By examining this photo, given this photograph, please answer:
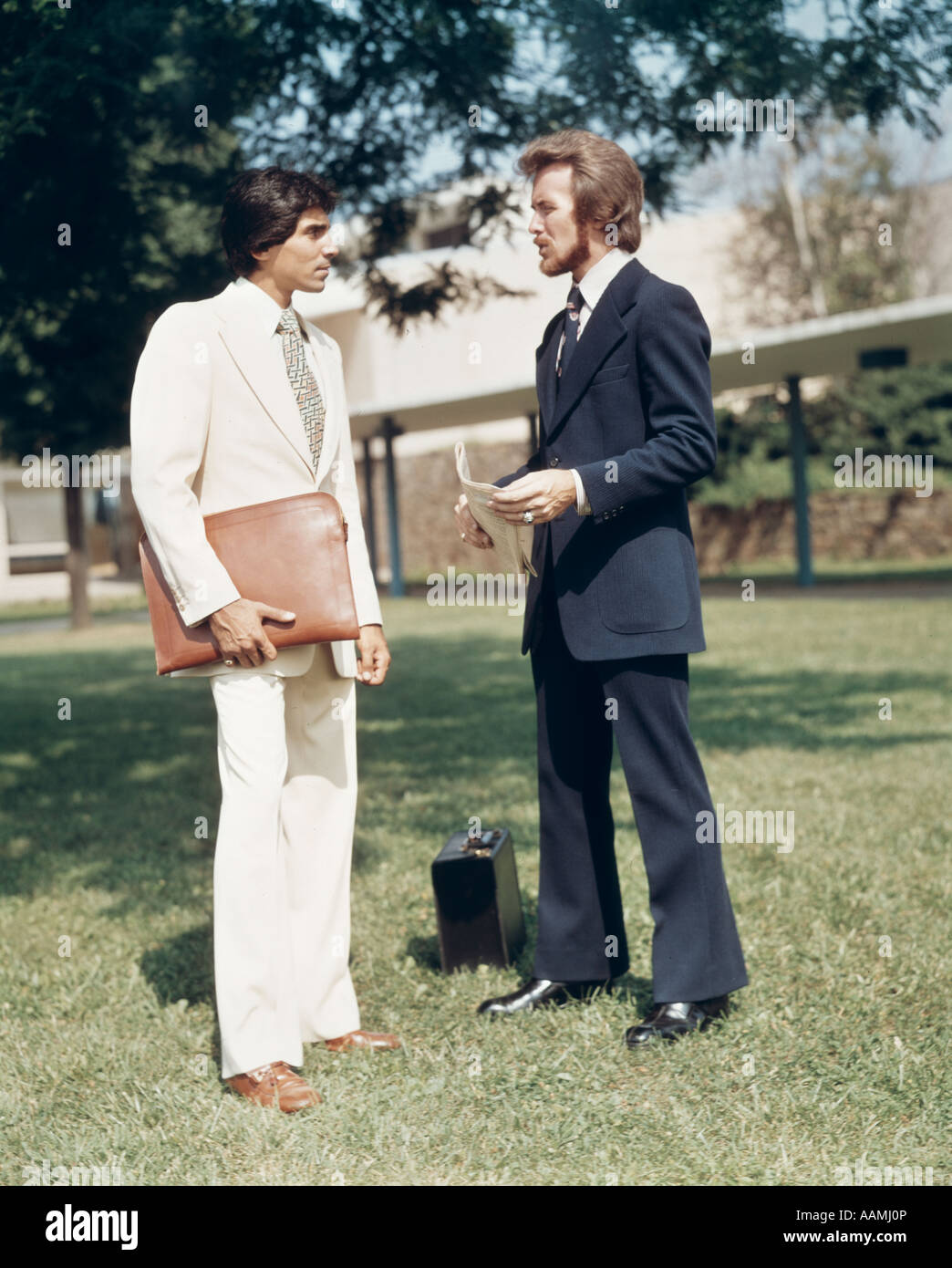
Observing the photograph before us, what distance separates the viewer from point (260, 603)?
3.37m

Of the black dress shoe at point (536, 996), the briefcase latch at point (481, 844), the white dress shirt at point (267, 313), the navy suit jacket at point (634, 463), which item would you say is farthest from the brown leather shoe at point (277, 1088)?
the white dress shirt at point (267, 313)

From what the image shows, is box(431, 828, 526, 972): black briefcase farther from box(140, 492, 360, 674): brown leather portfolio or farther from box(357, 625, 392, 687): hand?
box(140, 492, 360, 674): brown leather portfolio

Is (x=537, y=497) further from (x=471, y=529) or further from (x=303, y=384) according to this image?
(x=303, y=384)

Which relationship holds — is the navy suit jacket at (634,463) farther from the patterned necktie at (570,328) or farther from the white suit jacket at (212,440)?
the white suit jacket at (212,440)

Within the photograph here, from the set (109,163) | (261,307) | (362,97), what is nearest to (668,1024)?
(261,307)

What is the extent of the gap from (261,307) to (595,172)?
36.4 inches

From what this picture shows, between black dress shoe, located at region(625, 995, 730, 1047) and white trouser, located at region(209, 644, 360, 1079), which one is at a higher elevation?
white trouser, located at region(209, 644, 360, 1079)

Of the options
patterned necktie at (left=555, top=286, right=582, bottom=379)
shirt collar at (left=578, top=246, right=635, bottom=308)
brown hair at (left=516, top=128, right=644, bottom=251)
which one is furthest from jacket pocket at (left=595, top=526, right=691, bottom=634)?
brown hair at (left=516, top=128, right=644, bottom=251)

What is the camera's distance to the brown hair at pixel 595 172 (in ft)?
11.6

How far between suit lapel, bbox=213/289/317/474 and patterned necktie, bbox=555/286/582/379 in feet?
2.49

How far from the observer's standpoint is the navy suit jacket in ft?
11.3

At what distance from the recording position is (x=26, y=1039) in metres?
4.02

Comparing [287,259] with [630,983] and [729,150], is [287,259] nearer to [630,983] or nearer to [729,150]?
[630,983]
